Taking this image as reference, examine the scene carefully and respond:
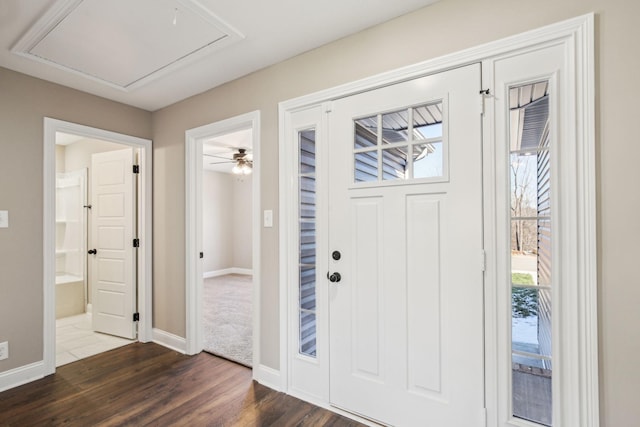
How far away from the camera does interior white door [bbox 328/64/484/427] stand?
166 centimetres

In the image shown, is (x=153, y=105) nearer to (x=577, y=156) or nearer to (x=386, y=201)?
(x=386, y=201)

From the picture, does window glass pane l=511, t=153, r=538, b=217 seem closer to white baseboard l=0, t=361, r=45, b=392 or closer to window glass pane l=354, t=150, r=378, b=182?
window glass pane l=354, t=150, r=378, b=182

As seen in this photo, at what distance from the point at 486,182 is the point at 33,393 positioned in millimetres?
3485

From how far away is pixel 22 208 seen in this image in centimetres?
253

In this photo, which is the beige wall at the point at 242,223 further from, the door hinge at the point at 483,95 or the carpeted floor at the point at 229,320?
the door hinge at the point at 483,95

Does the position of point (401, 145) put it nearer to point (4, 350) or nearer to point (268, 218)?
point (268, 218)

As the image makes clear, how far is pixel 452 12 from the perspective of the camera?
1725 mm

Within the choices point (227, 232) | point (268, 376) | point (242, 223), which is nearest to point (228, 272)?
point (227, 232)

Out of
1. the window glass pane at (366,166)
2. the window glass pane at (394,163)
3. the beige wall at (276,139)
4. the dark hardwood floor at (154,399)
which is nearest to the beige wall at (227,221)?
the beige wall at (276,139)

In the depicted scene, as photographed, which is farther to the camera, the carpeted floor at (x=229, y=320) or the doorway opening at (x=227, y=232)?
the doorway opening at (x=227, y=232)

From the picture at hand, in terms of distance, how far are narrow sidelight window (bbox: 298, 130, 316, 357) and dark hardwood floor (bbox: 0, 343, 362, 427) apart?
43 centimetres

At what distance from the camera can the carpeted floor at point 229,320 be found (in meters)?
3.09

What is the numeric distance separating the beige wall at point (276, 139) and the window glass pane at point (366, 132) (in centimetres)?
31

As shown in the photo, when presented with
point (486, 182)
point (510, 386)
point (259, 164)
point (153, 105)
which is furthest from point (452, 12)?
point (153, 105)
